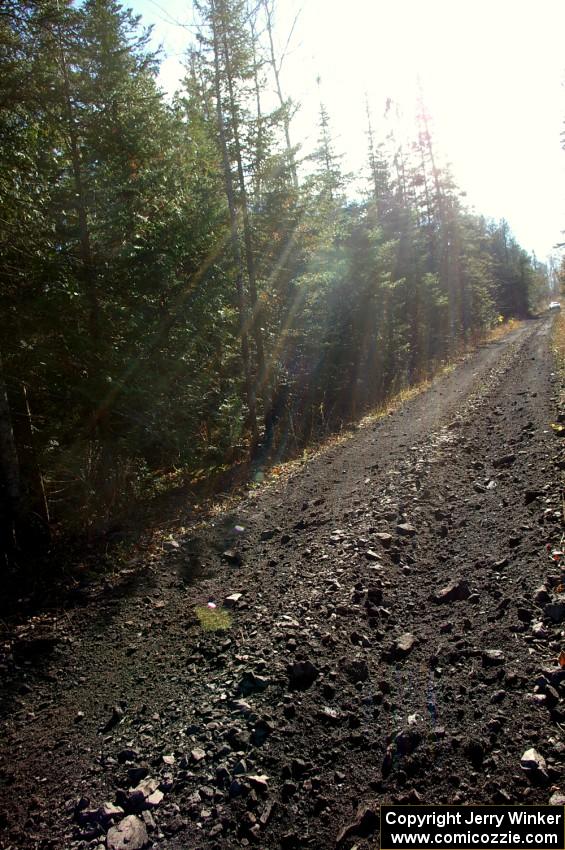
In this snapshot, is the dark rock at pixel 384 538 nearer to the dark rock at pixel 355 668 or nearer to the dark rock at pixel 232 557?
the dark rock at pixel 232 557

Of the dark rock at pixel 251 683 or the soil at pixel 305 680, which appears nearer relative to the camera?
the soil at pixel 305 680

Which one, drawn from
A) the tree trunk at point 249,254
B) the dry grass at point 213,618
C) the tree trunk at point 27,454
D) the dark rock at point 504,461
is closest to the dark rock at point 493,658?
the dry grass at point 213,618

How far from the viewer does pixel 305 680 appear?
381 cm

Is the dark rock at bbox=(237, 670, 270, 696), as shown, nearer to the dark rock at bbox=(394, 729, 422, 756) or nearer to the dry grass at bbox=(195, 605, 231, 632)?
the dry grass at bbox=(195, 605, 231, 632)

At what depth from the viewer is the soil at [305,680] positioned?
9.21ft

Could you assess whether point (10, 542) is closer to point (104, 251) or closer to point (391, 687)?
point (104, 251)

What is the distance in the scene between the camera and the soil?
2807 mm

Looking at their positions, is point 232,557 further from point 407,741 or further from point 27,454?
point 27,454

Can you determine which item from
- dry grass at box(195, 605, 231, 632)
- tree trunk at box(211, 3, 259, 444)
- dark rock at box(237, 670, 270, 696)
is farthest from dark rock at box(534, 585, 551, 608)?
tree trunk at box(211, 3, 259, 444)

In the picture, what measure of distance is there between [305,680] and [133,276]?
26.8 ft

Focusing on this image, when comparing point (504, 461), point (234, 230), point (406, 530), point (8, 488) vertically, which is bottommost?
point (406, 530)

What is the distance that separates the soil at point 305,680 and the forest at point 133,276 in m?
2.91

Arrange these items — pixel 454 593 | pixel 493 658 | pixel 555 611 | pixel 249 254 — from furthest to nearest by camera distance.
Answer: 1. pixel 249 254
2. pixel 454 593
3. pixel 555 611
4. pixel 493 658

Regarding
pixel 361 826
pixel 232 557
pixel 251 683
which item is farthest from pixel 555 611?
pixel 232 557
